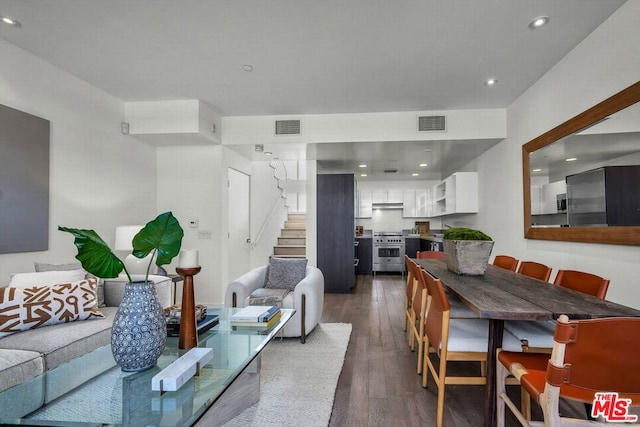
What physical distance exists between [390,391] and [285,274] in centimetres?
181

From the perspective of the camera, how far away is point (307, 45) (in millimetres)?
2834

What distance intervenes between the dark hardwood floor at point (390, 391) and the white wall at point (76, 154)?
9.71ft

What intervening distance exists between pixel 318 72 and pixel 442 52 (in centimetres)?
120

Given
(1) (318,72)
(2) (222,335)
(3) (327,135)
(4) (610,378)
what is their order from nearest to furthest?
(4) (610,378), (2) (222,335), (1) (318,72), (3) (327,135)

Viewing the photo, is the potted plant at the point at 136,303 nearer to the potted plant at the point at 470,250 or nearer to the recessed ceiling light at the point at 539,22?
the potted plant at the point at 470,250

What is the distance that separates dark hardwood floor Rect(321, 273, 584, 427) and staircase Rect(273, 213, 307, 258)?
3213mm

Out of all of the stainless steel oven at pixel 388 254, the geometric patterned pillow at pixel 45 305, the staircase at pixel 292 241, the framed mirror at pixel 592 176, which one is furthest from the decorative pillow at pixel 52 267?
the stainless steel oven at pixel 388 254

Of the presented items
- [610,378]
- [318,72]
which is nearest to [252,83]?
[318,72]

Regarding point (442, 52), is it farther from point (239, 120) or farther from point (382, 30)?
point (239, 120)

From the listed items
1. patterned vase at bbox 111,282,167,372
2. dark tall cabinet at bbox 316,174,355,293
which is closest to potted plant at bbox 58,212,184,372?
Result: patterned vase at bbox 111,282,167,372

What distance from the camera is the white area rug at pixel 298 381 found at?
1.95 m

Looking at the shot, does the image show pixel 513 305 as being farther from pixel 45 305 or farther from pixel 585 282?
pixel 45 305

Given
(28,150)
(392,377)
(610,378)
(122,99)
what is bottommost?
(392,377)

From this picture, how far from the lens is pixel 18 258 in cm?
277
